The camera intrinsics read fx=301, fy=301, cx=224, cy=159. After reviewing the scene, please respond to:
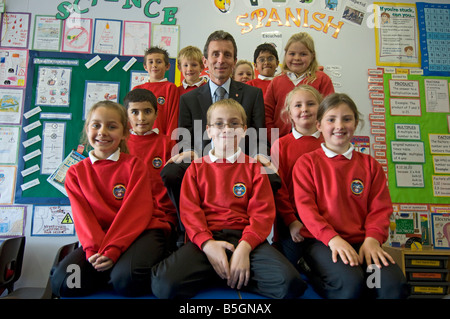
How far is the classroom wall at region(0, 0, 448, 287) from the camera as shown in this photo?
3.05 meters

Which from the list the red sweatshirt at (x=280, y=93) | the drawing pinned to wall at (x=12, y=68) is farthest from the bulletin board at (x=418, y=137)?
the drawing pinned to wall at (x=12, y=68)

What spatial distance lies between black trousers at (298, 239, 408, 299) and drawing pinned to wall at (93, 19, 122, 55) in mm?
2816

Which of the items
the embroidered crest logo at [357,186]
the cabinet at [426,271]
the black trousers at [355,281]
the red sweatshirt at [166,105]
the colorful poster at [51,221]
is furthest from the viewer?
the colorful poster at [51,221]

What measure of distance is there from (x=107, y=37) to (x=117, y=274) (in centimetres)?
266

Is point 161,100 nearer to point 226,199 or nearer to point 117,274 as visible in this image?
point 226,199

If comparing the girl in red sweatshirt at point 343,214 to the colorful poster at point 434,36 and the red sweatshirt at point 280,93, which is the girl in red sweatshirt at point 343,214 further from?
the colorful poster at point 434,36

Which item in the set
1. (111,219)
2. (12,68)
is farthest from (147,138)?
(12,68)

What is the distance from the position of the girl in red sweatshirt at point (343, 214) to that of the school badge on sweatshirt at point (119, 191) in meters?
0.76

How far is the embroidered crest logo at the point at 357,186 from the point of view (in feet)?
4.18

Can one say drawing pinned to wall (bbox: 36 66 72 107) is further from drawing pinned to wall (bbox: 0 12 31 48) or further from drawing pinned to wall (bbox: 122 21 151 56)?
drawing pinned to wall (bbox: 122 21 151 56)

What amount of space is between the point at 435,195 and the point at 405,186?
0.33 metres

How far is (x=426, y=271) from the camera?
8.05 feet
